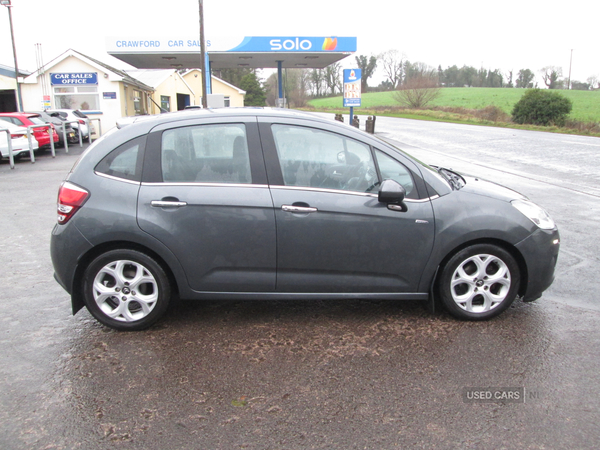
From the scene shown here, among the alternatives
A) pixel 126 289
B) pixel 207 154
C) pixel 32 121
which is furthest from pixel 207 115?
pixel 32 121

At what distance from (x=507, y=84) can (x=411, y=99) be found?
46.2 metres

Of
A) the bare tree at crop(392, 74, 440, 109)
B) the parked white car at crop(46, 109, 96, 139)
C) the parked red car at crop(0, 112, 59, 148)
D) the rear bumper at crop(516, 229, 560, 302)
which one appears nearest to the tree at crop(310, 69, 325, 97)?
the bare tree at crop(392, 74, 440, 109)

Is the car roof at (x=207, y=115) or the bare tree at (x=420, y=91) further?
the bare tree at (x=420, y=91)

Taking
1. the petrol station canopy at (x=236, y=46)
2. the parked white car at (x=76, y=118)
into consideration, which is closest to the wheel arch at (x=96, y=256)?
the parked white car at (x=76, y=118)

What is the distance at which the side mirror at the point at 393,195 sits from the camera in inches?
152

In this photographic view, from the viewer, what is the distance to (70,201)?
3.92 meters

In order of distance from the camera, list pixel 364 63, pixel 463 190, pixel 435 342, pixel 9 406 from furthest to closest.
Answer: pixel 364 63 < pixel 463 190 < pixel 435 342 < pixel 9 406

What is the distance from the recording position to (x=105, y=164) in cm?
400

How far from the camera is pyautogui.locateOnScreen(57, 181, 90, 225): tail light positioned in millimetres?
3912

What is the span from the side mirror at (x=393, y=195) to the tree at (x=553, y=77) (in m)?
88.4

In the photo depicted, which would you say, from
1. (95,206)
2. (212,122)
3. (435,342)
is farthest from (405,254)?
(95,206)

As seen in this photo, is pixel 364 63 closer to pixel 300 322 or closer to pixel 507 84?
pixel 507 84

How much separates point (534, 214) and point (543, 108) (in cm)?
3382

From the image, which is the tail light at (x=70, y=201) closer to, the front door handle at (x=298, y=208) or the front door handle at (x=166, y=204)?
the front door handle at (x=166, y=204)
